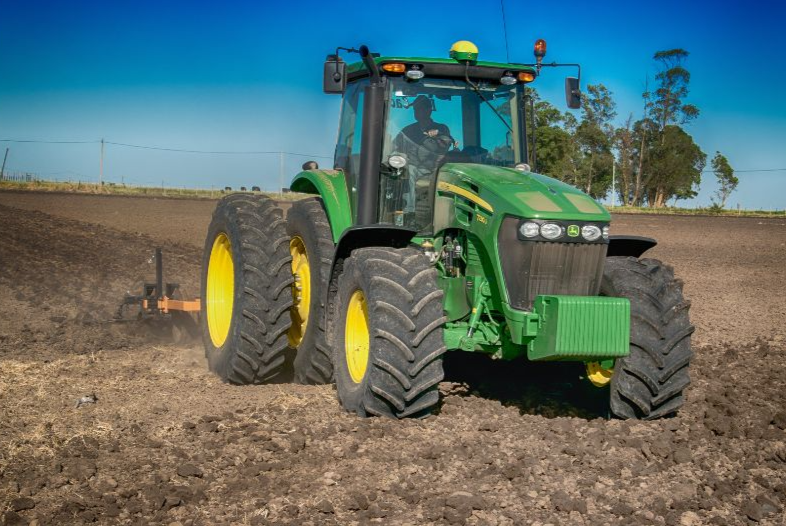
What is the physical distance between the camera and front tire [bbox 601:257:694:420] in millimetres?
6586

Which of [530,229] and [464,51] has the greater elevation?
[464,51]

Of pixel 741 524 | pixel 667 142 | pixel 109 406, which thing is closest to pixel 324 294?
pixel 109 406

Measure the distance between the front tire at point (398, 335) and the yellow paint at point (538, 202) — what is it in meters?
0.82

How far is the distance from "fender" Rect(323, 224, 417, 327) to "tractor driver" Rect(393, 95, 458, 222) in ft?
1.48

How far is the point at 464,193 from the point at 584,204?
89 cm

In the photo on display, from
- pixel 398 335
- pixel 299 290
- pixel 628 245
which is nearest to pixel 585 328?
pixel 398 335

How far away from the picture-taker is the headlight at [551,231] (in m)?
6.64

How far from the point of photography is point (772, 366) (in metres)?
9.23

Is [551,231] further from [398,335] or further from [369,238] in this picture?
[369,238]

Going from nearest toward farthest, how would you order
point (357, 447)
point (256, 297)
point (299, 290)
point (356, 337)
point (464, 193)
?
point (357, 447), point (464, 193), point (356, 337), point (256, 297), point (299, 290)

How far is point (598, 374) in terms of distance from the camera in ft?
23.8

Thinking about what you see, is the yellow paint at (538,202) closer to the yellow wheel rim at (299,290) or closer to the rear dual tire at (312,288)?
the rear dual tire at (312,288)

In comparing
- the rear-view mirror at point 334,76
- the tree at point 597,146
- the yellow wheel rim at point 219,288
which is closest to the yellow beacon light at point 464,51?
the rear-view mirror at point 334,76

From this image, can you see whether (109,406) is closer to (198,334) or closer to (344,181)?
(344,181)
